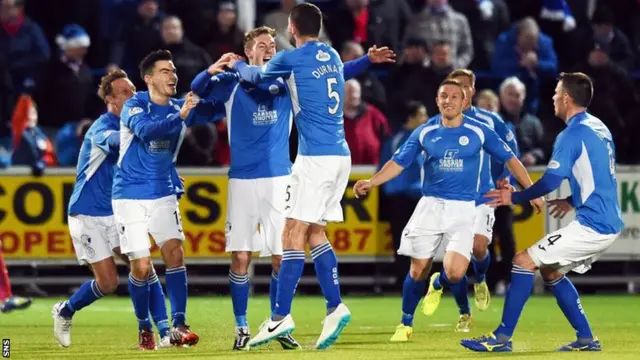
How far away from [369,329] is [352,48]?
545 cm

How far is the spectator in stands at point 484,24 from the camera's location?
832 inches

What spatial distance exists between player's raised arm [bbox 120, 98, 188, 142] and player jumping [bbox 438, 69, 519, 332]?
2.91m

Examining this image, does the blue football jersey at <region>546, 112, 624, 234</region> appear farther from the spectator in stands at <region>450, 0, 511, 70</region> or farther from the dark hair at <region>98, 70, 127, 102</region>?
the spectator in stands at <region>450, 0, 511, 70</region>

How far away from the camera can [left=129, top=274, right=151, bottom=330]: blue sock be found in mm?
12469

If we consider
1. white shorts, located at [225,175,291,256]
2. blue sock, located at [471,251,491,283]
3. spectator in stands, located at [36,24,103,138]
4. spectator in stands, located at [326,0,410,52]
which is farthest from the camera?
spectator in stands, located at [326,0,410,52]

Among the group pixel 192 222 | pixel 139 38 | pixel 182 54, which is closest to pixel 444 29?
pixel 182 54

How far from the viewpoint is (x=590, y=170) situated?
455 inches

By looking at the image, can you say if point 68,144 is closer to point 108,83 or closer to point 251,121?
point 108,83

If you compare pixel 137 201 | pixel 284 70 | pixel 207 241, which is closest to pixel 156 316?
pixel 137 201

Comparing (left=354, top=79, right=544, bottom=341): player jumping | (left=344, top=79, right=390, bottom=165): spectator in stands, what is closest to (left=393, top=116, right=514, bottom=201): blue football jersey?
(left=354, top=79, right=544, bottom=341): player jumping

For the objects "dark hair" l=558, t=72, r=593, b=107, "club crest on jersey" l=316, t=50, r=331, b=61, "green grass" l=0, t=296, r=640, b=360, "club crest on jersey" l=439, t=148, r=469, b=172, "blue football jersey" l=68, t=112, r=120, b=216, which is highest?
"club crest on jersey" l=316, t=50, r=331, b=61

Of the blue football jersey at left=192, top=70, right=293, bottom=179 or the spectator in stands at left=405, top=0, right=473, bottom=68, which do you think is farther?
the spectator in stands at left=405, top=0, right=473, bottom=68

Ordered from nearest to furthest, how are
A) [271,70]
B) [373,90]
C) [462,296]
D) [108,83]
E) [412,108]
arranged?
[271,70]
[108,83]
[462,296]
[412,108]
[373,90]

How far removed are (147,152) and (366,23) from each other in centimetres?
844
